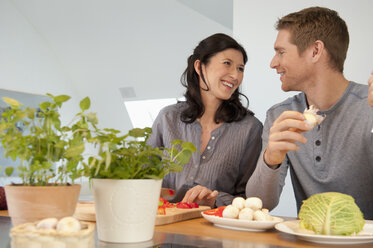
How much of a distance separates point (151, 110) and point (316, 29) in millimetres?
7075

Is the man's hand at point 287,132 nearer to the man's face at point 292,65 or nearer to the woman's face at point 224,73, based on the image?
the man's face at point 292,65

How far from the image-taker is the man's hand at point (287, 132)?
1384 millimetres

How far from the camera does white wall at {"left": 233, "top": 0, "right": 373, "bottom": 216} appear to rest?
2979 millimetres

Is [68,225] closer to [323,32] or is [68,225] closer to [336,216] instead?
[336,216]

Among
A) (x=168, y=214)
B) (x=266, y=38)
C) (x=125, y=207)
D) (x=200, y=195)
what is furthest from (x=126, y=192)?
(x=266, y=38)

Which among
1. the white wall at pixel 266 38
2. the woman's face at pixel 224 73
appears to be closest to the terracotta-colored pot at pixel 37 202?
the woman's face at pixel 224 73

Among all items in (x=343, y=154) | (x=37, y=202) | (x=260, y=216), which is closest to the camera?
(x=37, y=202)

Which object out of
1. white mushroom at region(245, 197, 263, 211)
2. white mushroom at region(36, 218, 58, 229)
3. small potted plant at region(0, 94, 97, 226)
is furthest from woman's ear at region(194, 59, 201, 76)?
white mushroom at region(36, 218, 58, 229)

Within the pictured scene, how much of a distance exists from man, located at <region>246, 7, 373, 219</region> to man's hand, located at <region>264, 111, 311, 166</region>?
0.09 metres

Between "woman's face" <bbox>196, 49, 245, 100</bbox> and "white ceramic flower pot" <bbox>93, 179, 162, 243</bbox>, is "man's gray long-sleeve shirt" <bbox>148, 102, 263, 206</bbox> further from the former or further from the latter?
"white ceramic flower pot" <bbox>93, 179, 162, 243</bbox>

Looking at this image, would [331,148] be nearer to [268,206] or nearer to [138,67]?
[268,206]

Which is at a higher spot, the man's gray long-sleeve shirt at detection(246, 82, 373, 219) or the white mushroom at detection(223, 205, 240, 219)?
the man's gray long-sleeve shirt at detection(246, 82, 373, 219)

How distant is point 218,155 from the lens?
93.0 inches

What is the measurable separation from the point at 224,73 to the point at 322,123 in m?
0.77
